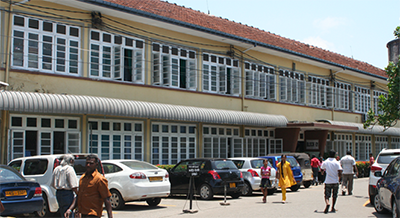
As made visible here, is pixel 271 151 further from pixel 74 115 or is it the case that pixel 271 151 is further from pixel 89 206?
pixel 89 206

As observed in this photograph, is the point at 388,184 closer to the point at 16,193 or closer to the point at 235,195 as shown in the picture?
the point at 235,195

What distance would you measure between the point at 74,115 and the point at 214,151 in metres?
8.79

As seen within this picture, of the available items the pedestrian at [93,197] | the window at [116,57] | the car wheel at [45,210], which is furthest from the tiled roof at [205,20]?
the pedestrian at [93,197]

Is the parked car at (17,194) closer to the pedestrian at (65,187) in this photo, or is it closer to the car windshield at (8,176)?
the car windshield at (8,176)

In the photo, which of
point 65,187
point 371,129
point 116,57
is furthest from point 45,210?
point 371,129

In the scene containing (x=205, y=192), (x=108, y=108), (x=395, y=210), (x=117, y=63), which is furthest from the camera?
(x=117, y=63)

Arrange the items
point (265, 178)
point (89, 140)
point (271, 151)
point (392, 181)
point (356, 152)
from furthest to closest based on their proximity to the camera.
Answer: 1. point (356, 152)
2. point (271, 151)
3. point (89, 140)
4. point (265, 178)
5. point (392, 181)

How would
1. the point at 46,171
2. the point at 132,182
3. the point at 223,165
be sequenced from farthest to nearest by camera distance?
the point at 223,165 < the point at 132,182 < the point at 46,171

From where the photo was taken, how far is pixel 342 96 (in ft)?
114

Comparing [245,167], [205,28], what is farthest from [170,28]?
[245,167]

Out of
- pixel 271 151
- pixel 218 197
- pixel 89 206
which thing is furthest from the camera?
pixel 271 151

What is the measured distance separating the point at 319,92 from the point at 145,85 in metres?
16.0

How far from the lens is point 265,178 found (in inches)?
614

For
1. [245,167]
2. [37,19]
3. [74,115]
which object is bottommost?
[245,167]
